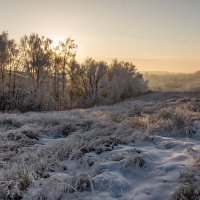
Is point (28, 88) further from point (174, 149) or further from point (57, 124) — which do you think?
point (174, 149)

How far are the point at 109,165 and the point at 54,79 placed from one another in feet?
140

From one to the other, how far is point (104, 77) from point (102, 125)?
4707 centimetres

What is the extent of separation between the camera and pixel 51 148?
7.76m

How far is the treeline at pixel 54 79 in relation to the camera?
124 ft

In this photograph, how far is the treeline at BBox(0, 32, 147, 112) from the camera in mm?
37688

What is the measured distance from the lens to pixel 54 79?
158 ft

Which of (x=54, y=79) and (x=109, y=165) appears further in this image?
(x=54, y=79)

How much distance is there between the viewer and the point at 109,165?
20.4ft

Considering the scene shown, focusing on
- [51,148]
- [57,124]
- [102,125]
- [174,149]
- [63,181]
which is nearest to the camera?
[63,181]

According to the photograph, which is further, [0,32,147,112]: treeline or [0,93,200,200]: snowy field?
[0,32,147,112]: treeline

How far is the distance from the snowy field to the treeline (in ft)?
73.1

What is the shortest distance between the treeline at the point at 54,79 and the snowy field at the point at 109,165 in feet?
73.1

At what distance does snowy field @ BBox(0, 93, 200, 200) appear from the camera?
5.09 meters

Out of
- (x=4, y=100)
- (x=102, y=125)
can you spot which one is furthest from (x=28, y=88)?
(x=102, y=125)
